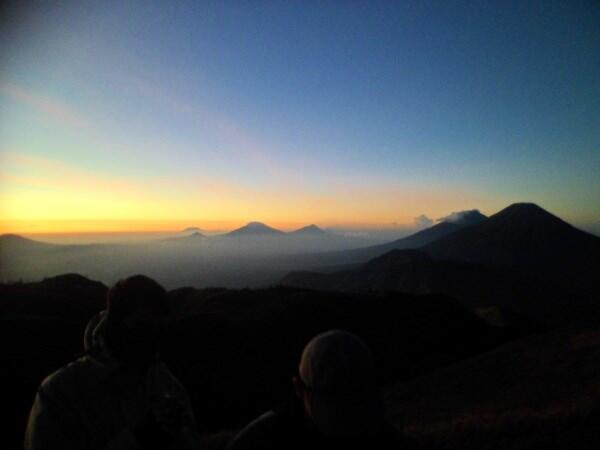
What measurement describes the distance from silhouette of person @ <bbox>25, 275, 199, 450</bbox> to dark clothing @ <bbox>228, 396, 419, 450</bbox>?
0.51 metres

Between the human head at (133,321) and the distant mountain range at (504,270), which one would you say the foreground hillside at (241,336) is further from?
the human head at (133,321)

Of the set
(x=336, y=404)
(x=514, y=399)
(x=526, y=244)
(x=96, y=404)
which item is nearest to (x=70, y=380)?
(x=96, y=404)

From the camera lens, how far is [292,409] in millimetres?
1855

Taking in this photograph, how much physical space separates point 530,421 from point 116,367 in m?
8.53

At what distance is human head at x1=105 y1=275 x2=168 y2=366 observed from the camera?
7.28ft

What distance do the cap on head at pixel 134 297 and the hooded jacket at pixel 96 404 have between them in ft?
0.52

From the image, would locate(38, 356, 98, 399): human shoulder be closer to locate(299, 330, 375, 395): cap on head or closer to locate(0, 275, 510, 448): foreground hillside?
locate(299, 330, 375, 395): cap on head

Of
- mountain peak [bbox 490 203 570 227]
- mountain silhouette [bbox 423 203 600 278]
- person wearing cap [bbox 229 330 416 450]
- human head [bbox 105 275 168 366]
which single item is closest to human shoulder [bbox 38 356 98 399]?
human head [bbox 105 275 168 366]

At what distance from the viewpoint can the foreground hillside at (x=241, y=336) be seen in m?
15.5

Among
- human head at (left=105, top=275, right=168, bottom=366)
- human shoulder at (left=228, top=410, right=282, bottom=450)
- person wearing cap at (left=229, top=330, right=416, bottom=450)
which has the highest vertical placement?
human head at (left=105, top=275, right=168, bottom=366)

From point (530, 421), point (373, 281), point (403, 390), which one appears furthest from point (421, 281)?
point (530, 421)

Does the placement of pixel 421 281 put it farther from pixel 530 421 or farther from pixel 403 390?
pixel 530 421

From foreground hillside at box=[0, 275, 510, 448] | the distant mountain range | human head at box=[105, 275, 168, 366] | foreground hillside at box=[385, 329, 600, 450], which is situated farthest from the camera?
the distant mountain range

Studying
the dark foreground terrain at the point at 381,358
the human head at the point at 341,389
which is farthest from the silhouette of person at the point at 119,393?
the dark foreground terrain at the point at 381,358
